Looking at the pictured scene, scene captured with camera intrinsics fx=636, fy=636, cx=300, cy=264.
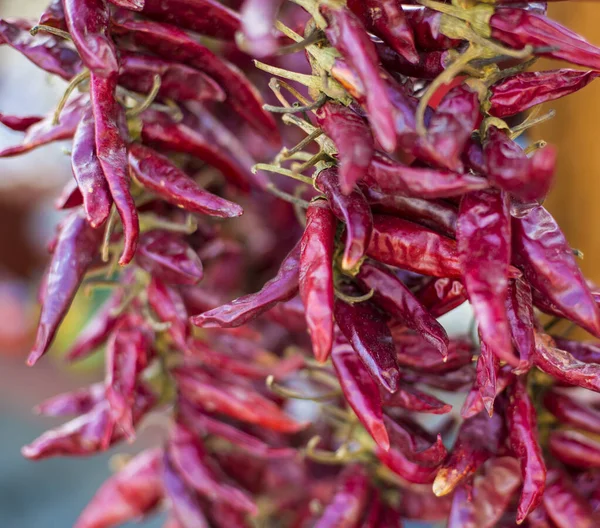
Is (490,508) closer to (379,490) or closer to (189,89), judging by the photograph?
(379,490)

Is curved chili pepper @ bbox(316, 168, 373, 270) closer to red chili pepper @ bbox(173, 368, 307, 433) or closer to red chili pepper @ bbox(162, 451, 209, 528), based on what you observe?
red chili pepper @ bbox(173, 368, 307, 433)

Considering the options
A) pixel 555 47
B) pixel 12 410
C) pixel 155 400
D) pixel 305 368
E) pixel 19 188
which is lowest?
pixel 12 410

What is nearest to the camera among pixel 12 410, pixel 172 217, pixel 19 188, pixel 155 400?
pixel 172 217

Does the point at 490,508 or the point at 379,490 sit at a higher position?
the point at 490,508

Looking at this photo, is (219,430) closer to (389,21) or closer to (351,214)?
(351,214)

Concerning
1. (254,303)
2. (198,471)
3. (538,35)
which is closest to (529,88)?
(538,35)

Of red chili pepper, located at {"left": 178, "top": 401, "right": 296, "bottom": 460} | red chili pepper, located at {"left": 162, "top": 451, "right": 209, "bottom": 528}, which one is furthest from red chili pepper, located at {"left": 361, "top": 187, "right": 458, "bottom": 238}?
red chili pepper, located at {"left": 162, "top": 451, "right": 209, "bottom": 528}

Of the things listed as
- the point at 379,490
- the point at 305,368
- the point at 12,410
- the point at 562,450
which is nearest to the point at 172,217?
the point at 305,368

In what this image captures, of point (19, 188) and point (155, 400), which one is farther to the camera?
point (19, 188)
